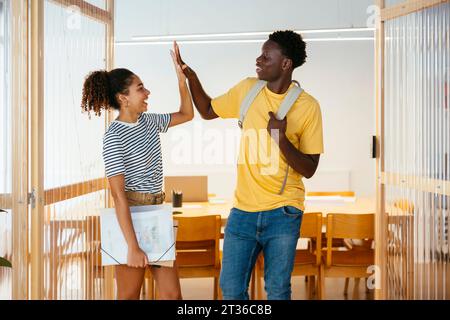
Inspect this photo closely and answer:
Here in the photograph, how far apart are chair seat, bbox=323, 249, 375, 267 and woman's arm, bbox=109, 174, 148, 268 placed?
202 centimetres

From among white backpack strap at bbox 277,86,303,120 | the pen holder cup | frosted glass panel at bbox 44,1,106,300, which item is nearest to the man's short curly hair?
white backpack strap at bbox 277,86,303,120

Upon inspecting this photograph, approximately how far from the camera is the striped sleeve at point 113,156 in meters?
2.60

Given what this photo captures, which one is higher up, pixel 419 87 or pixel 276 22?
pixel 276 22

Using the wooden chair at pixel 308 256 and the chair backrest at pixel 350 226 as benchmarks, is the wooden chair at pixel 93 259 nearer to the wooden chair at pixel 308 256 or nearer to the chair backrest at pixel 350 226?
the wooden chair at pixel 308 256

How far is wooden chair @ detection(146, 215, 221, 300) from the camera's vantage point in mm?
4195

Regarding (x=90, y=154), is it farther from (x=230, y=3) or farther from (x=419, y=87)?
(x=230, y=3)

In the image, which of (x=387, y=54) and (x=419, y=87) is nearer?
(x=419, y=87)

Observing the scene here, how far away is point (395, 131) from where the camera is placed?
3.41 meters

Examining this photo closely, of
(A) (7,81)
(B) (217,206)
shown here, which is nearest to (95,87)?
(A) (7,81)

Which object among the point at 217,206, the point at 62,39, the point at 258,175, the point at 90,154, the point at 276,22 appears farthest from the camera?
the point at 276,22

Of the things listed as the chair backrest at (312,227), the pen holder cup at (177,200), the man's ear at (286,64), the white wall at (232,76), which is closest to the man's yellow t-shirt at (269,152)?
the man's ear at (286,64)

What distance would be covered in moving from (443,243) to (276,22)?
5.09 metres

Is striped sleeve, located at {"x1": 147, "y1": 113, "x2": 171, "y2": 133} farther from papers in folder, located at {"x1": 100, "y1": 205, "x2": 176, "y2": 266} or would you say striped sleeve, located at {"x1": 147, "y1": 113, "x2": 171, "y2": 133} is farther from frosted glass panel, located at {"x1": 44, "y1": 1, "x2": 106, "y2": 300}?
frosted glass panel, located at {"x1": 44, "y1": 1, "x2": 106, "y2": 300}

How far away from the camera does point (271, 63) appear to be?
2.75 metres
